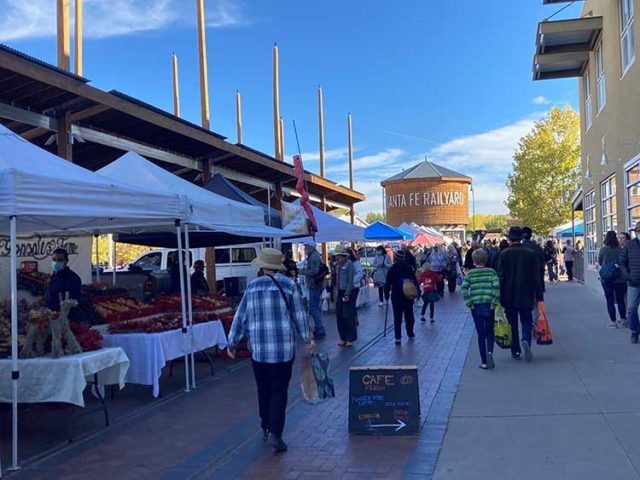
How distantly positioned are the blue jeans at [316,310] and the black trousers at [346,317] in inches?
47.1

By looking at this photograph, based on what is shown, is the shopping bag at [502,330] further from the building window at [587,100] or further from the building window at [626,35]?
the building window at [587,100]

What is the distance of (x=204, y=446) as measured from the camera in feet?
19.4

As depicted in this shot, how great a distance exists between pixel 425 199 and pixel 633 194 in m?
47.3

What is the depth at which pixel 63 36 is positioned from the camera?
1458cm

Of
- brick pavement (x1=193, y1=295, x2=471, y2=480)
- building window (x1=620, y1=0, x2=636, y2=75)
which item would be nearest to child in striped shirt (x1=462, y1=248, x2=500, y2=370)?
brick pavement (x1=193, y1=295, x2=471, y2=480)

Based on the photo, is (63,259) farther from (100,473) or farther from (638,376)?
(638,376)

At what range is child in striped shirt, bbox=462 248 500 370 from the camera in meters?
8.61

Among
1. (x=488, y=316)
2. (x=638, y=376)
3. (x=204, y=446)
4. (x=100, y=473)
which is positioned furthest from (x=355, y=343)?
(x=100, y=473)

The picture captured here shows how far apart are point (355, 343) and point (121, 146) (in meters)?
6.38

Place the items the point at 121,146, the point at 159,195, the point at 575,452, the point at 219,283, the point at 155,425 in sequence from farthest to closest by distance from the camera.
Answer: the point at 219,283, the point at 121,146, the point at 159,195, the point at 155,425, the point at 575,452

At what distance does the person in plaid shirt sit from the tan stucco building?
986 cm

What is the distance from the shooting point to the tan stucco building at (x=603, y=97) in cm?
1378

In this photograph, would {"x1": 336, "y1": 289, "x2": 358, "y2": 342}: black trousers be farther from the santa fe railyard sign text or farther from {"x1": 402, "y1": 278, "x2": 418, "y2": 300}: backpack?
the santa fe railyard sign text

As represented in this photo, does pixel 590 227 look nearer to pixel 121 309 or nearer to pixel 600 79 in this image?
pixel 600 79
